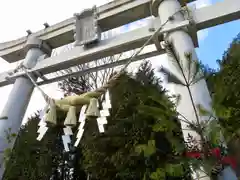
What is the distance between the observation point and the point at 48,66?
146 inches

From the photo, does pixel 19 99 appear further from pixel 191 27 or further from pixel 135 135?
pixel 191 27

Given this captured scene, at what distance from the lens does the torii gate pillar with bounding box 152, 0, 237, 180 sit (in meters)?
2.07

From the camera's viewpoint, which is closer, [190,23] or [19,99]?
[190,23]

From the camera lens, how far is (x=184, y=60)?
7.80 feet

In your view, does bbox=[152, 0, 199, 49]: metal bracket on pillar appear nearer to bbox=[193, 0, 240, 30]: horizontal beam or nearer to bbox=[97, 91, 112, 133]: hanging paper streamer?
bbox=[193, 0, 240, 30]: horizontal beam

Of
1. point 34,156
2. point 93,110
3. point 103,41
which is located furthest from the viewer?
point 34,156

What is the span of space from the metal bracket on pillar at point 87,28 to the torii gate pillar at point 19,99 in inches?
34.1

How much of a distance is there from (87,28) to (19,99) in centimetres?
144

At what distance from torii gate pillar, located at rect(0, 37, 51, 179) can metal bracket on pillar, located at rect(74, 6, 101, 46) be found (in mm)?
865

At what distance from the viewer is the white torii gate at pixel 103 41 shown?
2.83 metres

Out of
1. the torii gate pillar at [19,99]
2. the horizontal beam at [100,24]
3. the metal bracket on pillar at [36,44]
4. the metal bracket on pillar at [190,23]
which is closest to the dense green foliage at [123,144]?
the torii gate pillar at [19,99]

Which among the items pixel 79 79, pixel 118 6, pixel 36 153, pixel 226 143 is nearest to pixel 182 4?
pixel 118 6

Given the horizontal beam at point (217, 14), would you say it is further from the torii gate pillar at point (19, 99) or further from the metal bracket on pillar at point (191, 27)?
the torii gate pillar at point (19, 99)

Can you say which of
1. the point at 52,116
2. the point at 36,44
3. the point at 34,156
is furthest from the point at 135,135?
the point at 34,156
